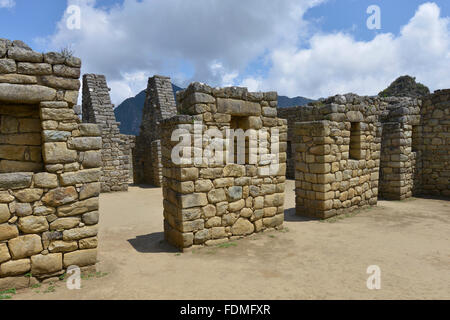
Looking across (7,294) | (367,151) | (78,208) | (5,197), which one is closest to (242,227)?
(78,208)

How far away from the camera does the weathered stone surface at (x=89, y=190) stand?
449 centimetres

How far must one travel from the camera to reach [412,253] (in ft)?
18.4

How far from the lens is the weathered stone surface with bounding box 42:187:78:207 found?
4.22 metres

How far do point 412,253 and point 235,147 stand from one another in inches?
163

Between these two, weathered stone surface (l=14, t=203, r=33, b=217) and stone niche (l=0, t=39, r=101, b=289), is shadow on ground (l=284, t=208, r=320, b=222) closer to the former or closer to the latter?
stone niche (l=0, t=39, r=101, b=289)

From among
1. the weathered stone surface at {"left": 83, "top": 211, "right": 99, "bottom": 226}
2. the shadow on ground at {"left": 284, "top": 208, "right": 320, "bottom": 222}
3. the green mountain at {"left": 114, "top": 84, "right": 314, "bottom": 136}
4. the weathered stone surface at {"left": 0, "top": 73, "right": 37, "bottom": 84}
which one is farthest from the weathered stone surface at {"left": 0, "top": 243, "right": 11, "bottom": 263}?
the green mountain at {"left": 114, "top": 84, "right": 314, "bottom": 136}

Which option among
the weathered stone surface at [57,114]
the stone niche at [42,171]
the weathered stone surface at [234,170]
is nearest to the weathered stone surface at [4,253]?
the stone niche at [42,171]

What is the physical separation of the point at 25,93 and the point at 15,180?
1.23 m

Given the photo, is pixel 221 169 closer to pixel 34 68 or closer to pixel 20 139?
pixel 20 139

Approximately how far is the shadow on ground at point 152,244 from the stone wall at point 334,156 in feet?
14.6

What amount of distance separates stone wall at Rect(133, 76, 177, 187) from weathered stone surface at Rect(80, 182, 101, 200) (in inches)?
438

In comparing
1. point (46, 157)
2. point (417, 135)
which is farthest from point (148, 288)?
point (417, 135)

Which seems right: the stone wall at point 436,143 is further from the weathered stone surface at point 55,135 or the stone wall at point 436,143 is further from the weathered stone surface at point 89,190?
the weathered stone surface at point 55,135
